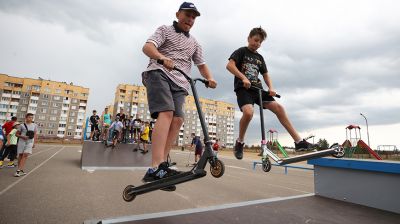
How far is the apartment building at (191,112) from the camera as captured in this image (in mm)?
88938

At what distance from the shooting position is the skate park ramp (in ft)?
37.6

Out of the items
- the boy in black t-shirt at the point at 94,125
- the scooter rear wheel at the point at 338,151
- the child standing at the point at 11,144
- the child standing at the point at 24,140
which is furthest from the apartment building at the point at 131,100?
the scooter rear wheel at the point at 338,151

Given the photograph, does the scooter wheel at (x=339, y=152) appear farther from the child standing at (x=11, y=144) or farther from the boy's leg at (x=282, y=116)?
the child standing at (x=11, y=144)

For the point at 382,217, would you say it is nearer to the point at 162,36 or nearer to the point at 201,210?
the point at 201,210

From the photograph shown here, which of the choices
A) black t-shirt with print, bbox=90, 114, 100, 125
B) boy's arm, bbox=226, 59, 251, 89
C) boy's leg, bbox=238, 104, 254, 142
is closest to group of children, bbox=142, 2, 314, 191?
boy's arm, bbox=226, 59, 251, 89

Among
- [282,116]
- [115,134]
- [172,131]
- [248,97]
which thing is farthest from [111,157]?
[172,131]

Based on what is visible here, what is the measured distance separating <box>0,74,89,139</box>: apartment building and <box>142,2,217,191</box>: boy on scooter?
85.3 m

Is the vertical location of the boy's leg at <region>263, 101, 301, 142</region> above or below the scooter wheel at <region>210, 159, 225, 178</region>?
above

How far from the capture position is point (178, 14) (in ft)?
8.58

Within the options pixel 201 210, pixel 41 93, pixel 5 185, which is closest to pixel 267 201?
pixel 201 210

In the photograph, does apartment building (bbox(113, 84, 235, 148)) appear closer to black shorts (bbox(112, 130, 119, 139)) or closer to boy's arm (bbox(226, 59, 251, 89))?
black shorts (bbox(112, 130, 119, 139))

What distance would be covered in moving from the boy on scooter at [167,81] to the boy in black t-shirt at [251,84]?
1115 millimetres

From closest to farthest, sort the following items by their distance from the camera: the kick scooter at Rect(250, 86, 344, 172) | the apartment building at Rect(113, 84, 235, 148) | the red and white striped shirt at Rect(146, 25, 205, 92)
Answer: the red and white striped shirt at Rect(146, 25, 205, 92) → the kick scooter at Rect(250, 86, 344, 172) → the apartment building at Rect(113, 84, 235, 148)

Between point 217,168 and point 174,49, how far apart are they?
54.2 inches
